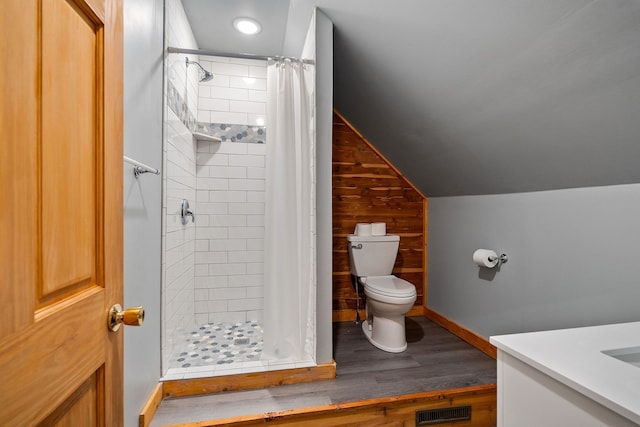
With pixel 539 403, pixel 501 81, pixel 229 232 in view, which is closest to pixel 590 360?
pixel 539 403

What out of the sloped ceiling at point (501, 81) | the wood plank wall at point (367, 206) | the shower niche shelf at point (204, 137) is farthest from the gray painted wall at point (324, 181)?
the shower niche shelf at point (204, 137)

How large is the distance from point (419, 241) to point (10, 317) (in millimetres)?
2880

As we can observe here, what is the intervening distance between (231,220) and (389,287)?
1437 millimetres

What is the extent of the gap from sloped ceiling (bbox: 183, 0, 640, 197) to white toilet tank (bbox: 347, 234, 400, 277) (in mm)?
722

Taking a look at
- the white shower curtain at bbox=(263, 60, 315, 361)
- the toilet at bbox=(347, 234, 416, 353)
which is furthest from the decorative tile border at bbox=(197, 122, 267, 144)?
the toilet at bbox=(347, 234, 416, 353)

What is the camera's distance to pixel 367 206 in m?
2.81

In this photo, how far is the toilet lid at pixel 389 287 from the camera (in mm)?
2016

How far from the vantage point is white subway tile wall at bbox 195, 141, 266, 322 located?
256 cm

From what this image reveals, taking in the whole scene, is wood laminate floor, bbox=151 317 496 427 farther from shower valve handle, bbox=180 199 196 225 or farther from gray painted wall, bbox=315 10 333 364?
shower valve handle, bbox=180 199 196 225

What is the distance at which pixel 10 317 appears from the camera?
0.39 meters

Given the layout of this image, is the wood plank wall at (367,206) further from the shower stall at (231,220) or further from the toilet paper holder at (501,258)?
the toilet paper holder at (501,258)

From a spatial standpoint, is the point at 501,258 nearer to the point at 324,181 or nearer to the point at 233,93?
the point at 324,181

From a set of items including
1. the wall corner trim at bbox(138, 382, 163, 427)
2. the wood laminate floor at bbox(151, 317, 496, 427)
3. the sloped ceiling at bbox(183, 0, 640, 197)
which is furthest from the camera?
the wood laminate floor at bbox(151, 317, 496, 427)

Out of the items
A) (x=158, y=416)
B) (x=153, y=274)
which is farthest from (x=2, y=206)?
(x=158, y=416)
